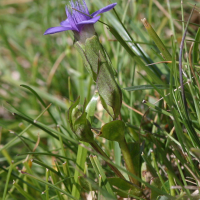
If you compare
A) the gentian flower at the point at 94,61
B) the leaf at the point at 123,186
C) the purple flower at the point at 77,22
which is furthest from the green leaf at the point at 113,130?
the purple flower at the point at 77,22

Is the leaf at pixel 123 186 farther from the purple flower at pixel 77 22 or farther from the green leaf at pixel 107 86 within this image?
the purple flower at pixel 77 22

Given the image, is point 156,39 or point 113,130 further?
point 156,39

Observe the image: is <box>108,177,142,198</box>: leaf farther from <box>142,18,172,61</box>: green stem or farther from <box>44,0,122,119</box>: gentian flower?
<box>142,18,172,61</box>: green stem

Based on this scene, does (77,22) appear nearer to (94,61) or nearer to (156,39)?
(94,61)

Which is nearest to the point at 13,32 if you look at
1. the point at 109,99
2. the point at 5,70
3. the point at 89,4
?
the point at 5,70

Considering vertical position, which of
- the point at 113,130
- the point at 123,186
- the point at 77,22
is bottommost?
the point at 123,186

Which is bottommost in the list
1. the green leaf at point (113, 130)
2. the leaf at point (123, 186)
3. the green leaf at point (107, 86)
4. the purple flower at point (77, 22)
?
the leaf at point (123, 186)

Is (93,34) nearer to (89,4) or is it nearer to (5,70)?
(89,4)

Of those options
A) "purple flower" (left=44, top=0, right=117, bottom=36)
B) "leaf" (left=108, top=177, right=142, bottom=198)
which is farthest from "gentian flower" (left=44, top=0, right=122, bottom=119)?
"leaf" (left=108, top=177, right=142, bottom=198)

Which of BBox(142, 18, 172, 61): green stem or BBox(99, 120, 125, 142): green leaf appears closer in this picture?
BBox(99, 120, 125, 142): green leaf

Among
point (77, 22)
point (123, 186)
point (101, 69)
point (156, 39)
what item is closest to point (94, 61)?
point (101, 69)

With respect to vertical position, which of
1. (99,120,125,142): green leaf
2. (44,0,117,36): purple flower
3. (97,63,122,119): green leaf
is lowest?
(99,120,125,142): green leaf

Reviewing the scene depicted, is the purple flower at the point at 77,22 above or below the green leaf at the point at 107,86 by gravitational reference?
above
